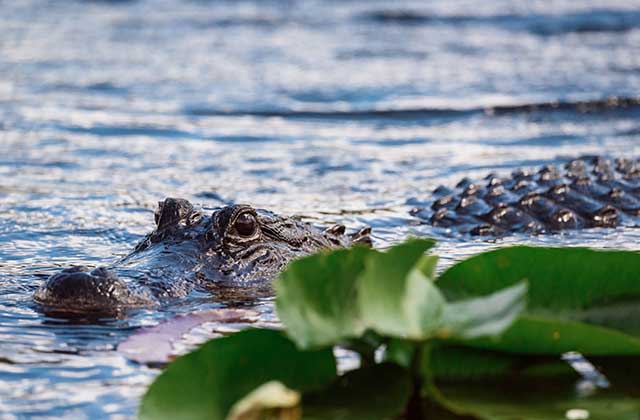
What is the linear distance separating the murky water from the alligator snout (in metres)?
0.08

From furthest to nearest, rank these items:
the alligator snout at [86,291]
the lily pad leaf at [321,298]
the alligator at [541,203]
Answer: the alligator at [541,203]
the alligator snout at [86,291]
the lily pad leaf at [321,298]

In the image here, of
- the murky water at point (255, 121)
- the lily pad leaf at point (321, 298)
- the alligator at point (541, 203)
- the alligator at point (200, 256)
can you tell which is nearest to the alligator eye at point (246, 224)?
the alligator at point (200, 256)

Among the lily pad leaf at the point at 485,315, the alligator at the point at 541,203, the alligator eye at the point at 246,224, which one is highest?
the lily pad leaf at the point at 485,315

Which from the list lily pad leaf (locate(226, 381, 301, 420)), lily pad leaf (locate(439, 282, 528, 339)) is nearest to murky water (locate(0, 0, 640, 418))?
lily pad leaf (locate(226, 381, 301, 420))

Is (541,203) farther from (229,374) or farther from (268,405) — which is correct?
(268,405)

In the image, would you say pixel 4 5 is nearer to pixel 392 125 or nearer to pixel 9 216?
pixel 392 125

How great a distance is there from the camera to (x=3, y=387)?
2.86 m

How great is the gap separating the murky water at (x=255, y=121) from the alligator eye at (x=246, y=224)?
1.52 feet

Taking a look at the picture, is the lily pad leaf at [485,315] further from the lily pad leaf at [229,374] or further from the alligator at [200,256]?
the alligator at [200,256]

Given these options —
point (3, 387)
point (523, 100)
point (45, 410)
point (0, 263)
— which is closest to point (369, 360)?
point (45, 410)

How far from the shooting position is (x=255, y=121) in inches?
348

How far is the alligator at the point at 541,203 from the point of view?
5441mm

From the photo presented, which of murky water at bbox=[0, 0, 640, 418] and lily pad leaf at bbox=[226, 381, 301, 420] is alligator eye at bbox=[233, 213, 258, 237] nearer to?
murky water at bbox=[0, 0, 640, 418]

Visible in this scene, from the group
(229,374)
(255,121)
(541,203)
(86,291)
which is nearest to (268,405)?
(229,374)
